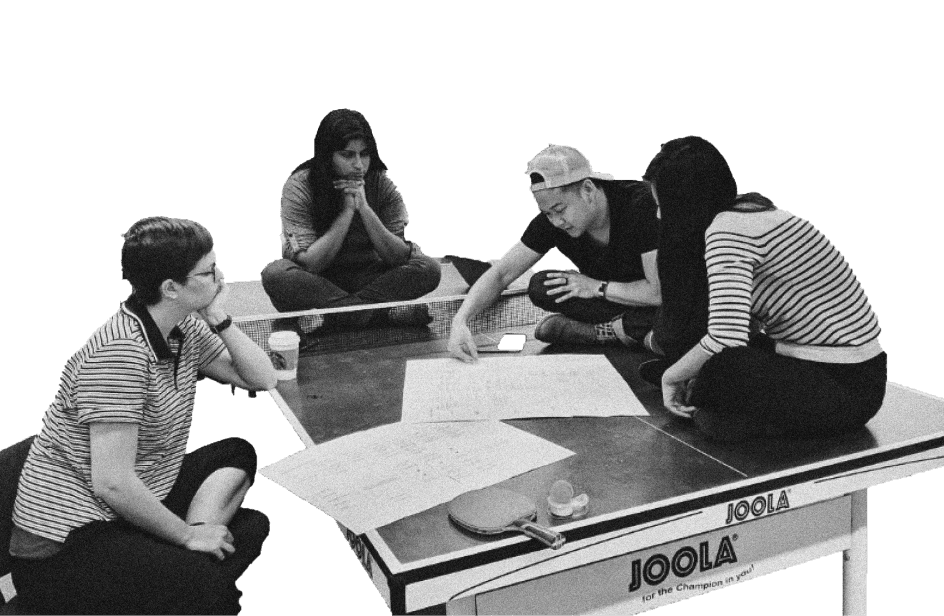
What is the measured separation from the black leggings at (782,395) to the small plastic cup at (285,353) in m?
1.66

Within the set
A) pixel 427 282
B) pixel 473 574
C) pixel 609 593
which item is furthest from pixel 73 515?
pixel 427 282

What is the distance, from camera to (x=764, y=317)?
2.88 meters

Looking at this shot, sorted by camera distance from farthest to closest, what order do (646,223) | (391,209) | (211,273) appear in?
(391,209)
(646,223)
(211,273)

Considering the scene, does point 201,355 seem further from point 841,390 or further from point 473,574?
point 841,390

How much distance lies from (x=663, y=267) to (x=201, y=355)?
5.30ft

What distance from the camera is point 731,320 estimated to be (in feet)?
8.77

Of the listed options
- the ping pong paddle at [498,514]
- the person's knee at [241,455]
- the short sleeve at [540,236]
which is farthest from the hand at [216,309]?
the short sleeve at [540,236]

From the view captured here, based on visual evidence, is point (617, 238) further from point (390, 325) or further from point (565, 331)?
point (390, 325)

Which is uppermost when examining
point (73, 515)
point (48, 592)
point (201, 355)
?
point (201, 355)

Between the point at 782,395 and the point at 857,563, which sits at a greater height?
the point at 782,395

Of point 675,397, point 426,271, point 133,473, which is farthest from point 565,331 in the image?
point 133,473

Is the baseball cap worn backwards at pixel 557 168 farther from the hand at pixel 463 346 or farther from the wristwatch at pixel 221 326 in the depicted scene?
the wristwatch at pixel 221 326

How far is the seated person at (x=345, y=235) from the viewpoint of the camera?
15.2 ft

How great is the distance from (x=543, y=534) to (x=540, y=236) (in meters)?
2.15
